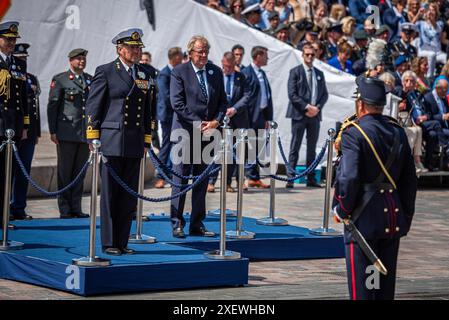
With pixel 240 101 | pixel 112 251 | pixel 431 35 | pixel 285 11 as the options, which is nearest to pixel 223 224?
pixel 112 251

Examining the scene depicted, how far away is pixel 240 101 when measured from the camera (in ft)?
60.7

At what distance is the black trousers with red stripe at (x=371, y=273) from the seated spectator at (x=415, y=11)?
59.7 feet

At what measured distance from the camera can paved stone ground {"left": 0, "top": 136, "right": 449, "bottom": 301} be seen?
11120mm

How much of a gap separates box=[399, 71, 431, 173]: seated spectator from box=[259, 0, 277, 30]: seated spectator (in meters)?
3.60

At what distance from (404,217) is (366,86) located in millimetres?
992

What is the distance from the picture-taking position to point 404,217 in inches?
352

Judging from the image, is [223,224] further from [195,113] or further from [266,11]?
[266,11]

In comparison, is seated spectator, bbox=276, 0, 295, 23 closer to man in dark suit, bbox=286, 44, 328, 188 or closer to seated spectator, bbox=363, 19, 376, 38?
seated spectator, bbox=363, 19, 376, 38

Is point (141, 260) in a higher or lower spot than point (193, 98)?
lower

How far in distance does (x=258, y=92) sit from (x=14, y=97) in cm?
633

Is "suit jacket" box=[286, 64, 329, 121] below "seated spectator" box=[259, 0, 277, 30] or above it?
below

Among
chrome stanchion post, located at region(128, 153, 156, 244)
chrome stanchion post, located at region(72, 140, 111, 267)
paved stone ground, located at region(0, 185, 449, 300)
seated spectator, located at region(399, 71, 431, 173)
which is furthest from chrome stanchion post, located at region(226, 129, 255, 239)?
seated spectator, located at region(399, 71, 431, 173)
